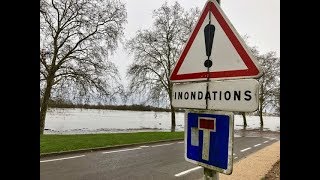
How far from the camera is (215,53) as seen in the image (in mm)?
2145

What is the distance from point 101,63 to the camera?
21469 mm

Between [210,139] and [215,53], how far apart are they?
61cm

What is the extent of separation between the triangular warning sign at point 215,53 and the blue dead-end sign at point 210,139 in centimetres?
28

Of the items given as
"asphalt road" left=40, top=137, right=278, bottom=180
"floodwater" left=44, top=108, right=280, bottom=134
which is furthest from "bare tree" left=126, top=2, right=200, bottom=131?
"asphalt road" left=40, top=137, right=278, bottom=180

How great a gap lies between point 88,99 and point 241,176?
49.5ft

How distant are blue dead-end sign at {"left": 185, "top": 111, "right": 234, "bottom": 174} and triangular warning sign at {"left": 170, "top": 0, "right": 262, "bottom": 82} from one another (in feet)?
0.93

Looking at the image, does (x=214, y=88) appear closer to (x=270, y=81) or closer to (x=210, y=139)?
(x=210, y=139)

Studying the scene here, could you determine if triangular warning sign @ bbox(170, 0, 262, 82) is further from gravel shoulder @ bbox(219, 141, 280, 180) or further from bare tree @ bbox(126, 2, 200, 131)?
bare tree @ bbox(126, 2, 200, 131)

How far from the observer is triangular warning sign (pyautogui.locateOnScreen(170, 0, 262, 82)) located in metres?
2.00

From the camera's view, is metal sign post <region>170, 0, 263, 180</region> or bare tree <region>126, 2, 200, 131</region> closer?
metal sign post <region>170, 0, 263, 180</region>

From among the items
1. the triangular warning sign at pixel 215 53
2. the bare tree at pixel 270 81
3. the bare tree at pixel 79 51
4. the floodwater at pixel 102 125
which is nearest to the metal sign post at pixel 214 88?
the triangular warning sign at pixel 215 53

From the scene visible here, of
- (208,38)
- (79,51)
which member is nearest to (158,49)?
(79,51)
